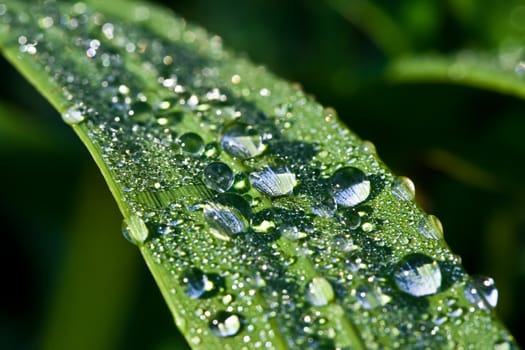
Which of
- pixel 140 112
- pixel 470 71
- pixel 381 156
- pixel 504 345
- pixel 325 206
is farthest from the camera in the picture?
pixel 381 156

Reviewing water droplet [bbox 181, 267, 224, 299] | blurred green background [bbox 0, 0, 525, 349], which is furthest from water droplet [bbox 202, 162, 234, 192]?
blurred green background [bbox 0, 0, 525, 349]

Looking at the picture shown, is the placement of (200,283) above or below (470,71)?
below

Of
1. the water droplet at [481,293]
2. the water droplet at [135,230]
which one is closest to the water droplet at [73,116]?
the water droplet at [135,230]

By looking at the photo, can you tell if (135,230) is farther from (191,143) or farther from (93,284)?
(93,284)

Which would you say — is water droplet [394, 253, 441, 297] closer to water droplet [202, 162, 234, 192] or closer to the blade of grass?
water droplet [202, 162, 234, 192]

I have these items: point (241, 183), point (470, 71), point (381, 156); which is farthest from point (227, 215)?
point (381, 156)

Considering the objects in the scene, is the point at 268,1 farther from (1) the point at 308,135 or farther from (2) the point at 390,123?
(1) the point at 308,135

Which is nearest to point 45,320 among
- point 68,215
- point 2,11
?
point 68,215
